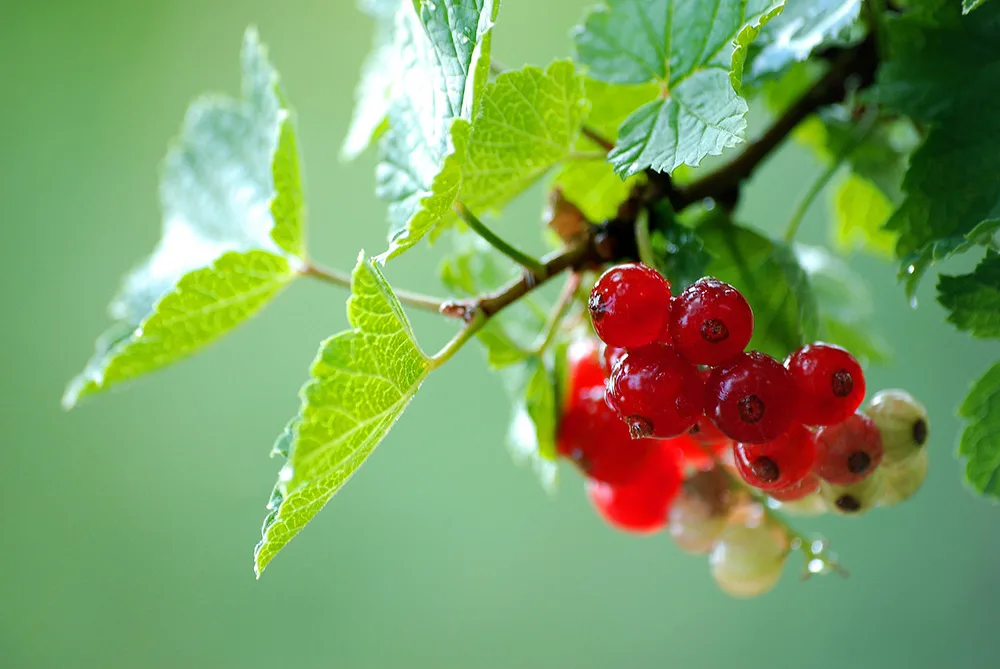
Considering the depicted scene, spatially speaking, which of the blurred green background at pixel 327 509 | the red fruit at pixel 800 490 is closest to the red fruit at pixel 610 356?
the red fruit at pixel 800 490

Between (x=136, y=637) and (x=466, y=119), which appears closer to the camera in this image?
(x=466, y=119)

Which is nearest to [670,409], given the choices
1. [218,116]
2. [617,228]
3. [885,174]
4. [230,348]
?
[617,228]

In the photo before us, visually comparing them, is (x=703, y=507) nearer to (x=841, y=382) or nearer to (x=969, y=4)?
(x=841, y=382)

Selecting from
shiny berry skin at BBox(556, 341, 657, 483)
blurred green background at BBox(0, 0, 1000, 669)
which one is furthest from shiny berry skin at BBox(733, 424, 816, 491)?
blurred green background at BBox(0, 0, 1000, 669)

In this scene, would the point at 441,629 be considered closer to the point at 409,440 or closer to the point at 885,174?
the point at 409,440

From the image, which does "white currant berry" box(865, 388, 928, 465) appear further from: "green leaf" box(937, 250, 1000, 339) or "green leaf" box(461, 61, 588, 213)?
"green leaf" box(461, 61, 588, 213)

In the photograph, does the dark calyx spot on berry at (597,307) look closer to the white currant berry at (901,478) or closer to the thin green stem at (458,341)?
the thin green stem at (458,341)

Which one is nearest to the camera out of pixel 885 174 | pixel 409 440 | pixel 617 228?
pixel 617 228
